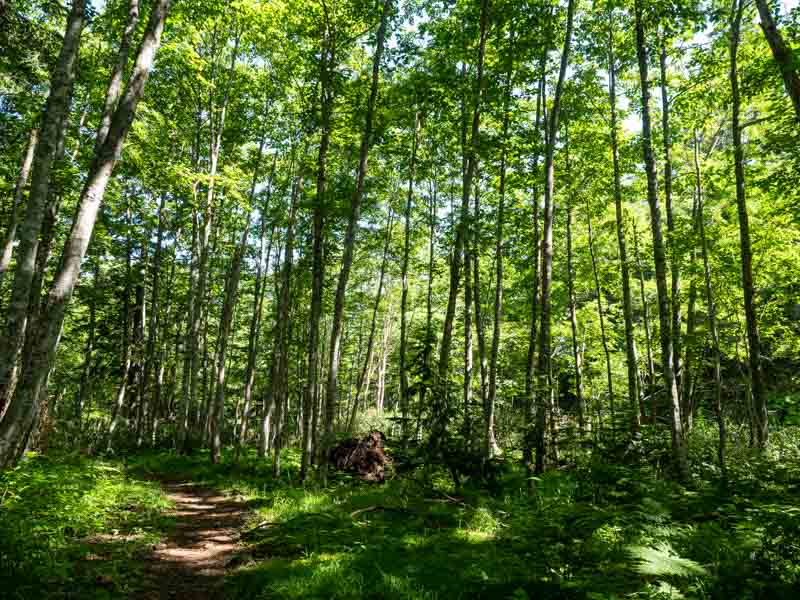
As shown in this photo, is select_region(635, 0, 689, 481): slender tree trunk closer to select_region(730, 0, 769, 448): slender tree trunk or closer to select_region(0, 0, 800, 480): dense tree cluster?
select_region(0, 0, 800, 480): dense tree cluster

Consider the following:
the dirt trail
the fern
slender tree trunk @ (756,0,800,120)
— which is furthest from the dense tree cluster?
the fern

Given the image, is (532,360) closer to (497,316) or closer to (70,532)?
(497,316)

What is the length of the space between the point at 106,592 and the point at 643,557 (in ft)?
17.2

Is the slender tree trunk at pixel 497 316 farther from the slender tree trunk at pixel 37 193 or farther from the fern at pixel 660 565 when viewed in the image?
the slender tree trunk at pixel 37 193

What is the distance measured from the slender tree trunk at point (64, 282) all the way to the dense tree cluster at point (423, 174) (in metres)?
0.03

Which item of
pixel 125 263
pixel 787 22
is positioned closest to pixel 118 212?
pixel 125 263

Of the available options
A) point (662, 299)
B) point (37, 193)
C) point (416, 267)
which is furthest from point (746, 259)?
point (37, 193)

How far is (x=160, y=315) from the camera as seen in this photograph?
1024 inches

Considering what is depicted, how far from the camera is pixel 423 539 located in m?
6.25

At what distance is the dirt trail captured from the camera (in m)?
5.31

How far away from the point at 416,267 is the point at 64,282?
44.5 ft

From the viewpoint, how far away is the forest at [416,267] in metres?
5.21

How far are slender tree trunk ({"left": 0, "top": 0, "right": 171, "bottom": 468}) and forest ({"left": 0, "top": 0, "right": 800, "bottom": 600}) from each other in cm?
4

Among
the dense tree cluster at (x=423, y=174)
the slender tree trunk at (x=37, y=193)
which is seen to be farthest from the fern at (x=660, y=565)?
the slender tree trunk at (x=37, y=193)
